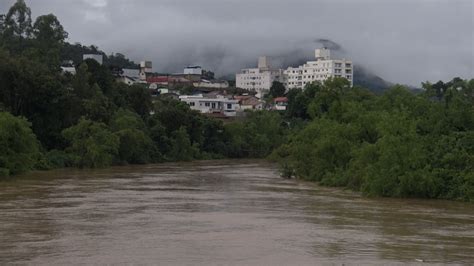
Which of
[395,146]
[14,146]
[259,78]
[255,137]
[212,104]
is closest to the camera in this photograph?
[395,146]

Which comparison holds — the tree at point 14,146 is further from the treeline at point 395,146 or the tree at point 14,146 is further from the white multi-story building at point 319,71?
the white multi-story building at point 319,71

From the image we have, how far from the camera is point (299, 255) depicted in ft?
56.8

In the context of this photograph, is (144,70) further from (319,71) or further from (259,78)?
(319,71)

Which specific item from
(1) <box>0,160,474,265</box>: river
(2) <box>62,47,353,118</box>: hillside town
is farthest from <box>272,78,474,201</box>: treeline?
(2) <box>62,47,353,118</box>: hillside town

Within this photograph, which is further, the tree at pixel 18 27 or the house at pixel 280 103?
the house at pixel 280 103

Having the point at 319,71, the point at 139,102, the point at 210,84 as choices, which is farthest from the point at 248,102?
the point at 319,71

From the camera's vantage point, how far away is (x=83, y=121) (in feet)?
181

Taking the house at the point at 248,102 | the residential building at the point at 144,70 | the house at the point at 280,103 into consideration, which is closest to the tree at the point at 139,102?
the house at the point at 280,103

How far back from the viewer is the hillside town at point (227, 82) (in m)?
103

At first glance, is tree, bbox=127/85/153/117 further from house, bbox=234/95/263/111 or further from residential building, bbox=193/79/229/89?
residential building, bbox=193/79/229/89

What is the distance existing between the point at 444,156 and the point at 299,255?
1588 centimetres

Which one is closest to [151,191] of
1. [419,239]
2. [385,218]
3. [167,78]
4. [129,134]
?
[385,218]

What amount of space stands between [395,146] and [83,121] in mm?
30363

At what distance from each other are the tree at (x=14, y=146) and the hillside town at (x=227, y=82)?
39.1 m
